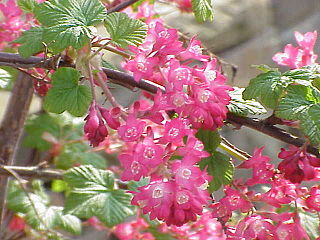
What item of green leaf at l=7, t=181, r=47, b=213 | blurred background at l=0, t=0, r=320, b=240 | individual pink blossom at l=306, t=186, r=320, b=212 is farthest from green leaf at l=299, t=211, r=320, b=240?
blurred background at l=0, t=0, r=320, b=240

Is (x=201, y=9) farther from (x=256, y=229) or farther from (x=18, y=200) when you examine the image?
(x=18, y=200)

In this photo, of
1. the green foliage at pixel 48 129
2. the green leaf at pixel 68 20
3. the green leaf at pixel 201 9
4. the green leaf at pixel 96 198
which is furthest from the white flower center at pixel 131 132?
the green foliage at pixel 48 129

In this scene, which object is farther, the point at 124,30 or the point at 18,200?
the point at 18,200

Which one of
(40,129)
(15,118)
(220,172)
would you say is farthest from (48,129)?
(220,172)

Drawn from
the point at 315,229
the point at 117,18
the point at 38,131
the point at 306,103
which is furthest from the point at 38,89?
the point at 38,131

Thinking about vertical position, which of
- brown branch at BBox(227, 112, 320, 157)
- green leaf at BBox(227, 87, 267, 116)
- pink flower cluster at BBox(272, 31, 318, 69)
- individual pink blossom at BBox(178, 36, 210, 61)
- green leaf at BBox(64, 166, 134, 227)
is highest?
pink flower cluster at BBox(272, 31, 318, 69)

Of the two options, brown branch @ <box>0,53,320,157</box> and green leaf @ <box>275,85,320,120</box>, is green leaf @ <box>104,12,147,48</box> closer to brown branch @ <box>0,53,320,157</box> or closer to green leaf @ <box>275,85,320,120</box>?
brown branch @ <box>0,53,320,157</box>

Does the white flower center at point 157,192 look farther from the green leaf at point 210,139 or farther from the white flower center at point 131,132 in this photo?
the green leaf at point 210,139
